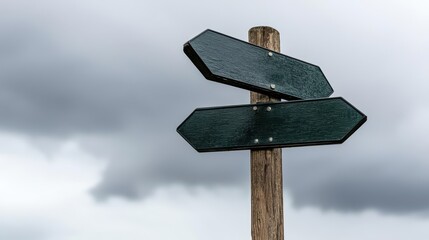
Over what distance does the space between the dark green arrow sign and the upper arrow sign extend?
17 centimetres

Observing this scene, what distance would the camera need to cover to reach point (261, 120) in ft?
10.8

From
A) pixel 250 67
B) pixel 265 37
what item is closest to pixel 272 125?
pixel 250 67

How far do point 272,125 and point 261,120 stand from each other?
0.25 feet

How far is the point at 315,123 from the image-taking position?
10.5 ft

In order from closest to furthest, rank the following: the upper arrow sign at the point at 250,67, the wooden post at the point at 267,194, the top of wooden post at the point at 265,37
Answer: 1. the upper arrow sign at the point at 250,67
2. the wooden post at the point at 267,194
3. the top of wooden post at the point at 265,37

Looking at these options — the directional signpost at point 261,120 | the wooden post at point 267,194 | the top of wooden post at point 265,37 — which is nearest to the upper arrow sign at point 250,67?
A: the directional signpost at point 261,120

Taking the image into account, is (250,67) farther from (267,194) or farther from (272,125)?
(267,194)

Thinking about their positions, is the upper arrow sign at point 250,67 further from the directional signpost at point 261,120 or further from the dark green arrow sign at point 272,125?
the dark green arrow sign at point 272,125

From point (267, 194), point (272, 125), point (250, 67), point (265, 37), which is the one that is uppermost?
point (265, 37)

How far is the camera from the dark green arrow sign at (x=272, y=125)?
3158 mm

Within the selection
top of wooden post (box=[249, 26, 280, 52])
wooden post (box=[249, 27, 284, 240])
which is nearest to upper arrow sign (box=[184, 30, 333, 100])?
top of wooden post (box=[249, 26, 280, 52])

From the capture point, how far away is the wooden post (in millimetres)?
3262

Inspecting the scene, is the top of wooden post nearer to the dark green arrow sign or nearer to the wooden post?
the dark green arrow sign

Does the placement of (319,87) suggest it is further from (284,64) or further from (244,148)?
(244,148)
